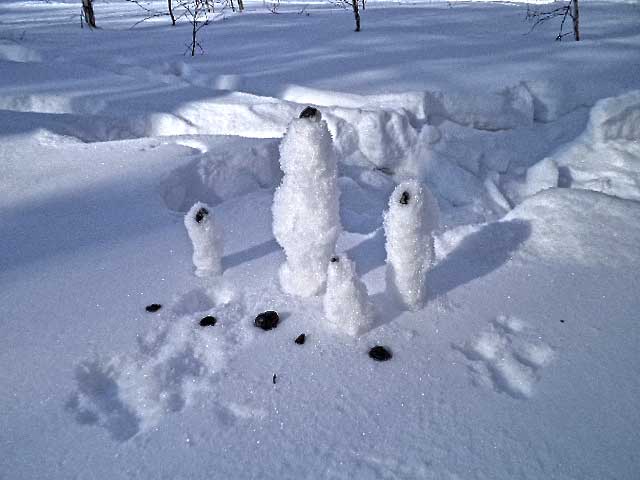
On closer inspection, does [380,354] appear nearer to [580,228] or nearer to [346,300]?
[346,300]

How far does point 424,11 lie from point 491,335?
10.3 meters

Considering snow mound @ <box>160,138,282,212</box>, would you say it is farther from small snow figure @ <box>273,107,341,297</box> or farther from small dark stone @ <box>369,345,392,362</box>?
small dark stone @ <box>369,345,392,362</box>

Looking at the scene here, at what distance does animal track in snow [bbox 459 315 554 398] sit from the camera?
5.40ft

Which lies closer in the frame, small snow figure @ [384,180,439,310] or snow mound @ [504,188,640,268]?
small snow figure @ [384,180,439,310]

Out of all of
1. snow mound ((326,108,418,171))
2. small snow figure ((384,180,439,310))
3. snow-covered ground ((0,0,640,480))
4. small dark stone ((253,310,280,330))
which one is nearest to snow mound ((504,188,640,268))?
snow-covered ground ((0,0,640,480))

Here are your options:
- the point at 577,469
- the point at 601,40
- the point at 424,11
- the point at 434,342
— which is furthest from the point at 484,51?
the point at 577,469

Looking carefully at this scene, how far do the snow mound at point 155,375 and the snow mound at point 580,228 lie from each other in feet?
5.15

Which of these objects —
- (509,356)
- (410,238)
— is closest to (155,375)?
(410,238)

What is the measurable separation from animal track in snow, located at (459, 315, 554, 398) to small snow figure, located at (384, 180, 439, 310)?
0.31 meters

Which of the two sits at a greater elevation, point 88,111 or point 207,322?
point 88,111

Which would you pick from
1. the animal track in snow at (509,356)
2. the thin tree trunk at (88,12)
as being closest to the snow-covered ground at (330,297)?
the animal track in snow at (509,356)

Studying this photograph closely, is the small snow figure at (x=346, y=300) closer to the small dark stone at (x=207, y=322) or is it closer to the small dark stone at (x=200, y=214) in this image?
the small dark stone at (x=207, y=322)

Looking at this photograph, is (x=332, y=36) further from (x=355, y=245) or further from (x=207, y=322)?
(x=207, y=322)

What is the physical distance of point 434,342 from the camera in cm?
183
